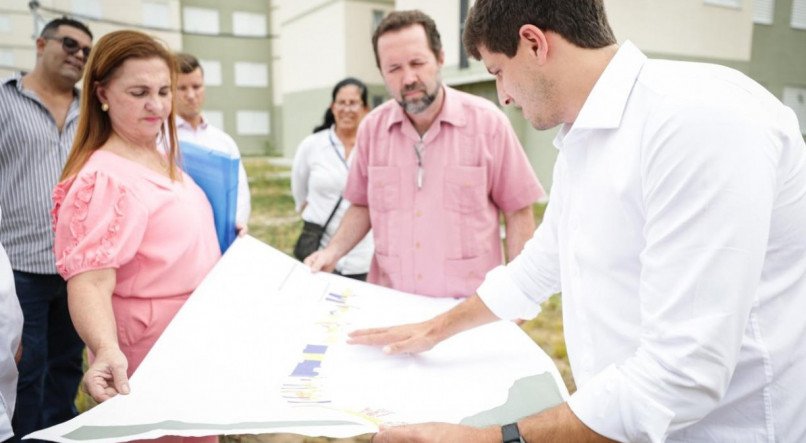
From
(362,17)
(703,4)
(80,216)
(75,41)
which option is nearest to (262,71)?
A: (362,17)

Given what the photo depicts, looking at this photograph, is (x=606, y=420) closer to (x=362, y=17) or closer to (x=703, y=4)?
(x=703, y=4)

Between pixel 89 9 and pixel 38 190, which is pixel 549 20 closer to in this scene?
pixel 38 190

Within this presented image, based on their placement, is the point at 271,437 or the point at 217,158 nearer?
the point at 217,158

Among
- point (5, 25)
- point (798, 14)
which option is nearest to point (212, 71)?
point (5, 25)

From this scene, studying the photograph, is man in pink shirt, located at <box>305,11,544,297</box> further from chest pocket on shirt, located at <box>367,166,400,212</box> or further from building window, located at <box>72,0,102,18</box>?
building window, located at <box>72,0,102,18</box>

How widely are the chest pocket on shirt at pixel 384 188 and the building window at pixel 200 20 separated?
25.5 m

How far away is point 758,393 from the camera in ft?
3.37

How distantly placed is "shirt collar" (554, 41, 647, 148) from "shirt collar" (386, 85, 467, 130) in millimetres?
1312

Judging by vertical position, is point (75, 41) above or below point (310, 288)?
above

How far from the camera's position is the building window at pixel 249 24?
25734mm

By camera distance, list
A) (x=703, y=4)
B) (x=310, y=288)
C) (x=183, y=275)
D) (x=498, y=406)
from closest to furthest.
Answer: (x=498, y=406) → (x=183, y=275) → (x=310, y=288) → (x=703, y=4)

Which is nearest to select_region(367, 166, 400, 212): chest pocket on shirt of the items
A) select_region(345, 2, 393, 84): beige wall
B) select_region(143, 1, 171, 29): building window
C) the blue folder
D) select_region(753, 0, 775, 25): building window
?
the blue folder

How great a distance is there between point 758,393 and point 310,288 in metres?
1.39

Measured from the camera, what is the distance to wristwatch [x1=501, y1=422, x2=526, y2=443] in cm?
103
